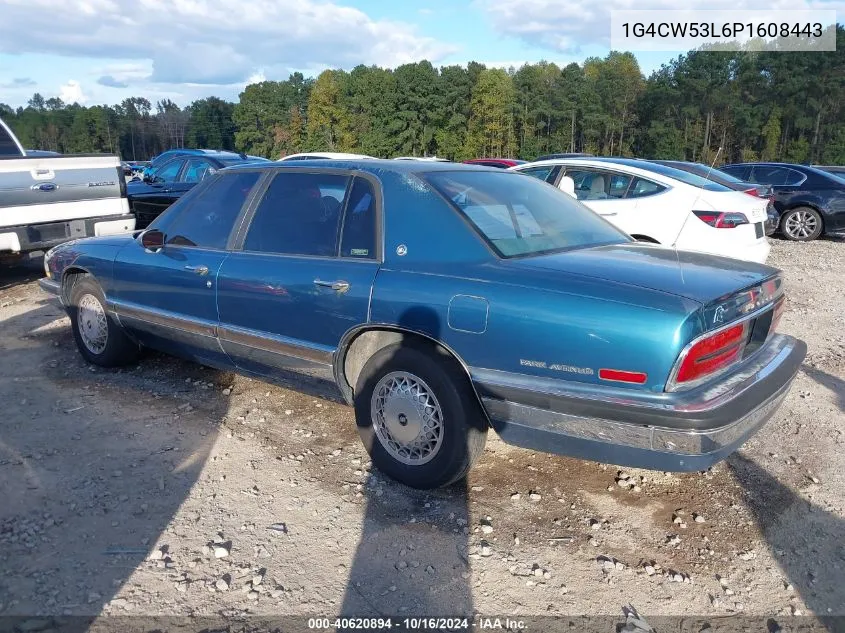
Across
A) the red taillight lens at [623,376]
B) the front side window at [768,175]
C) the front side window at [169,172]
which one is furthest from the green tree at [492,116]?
the red taillight lens at [623,376]

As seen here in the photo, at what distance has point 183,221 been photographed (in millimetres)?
4594

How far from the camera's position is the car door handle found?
3.50m

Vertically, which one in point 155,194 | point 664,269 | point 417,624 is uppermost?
point 155,194

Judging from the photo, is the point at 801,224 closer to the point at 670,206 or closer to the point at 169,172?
the point at 670,206

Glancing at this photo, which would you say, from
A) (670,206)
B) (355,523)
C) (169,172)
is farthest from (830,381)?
(169,172)

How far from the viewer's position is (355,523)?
3.18m

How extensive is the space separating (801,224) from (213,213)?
1254 centimetres

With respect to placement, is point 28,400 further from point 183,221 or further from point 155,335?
point 183,221

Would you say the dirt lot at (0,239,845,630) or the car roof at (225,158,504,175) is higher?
the car roof at (225,158,504,175)

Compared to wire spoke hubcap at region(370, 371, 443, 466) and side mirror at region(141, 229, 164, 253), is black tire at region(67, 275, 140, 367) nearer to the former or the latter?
side mirror at region(141, 229, 164, 253)

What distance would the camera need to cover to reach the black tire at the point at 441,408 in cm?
316

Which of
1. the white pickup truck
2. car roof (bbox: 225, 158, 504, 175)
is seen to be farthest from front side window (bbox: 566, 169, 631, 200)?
the white pickup truck

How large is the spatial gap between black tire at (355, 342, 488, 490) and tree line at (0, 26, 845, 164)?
31879 millimetres

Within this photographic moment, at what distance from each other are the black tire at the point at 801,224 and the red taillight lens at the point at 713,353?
1185cm
